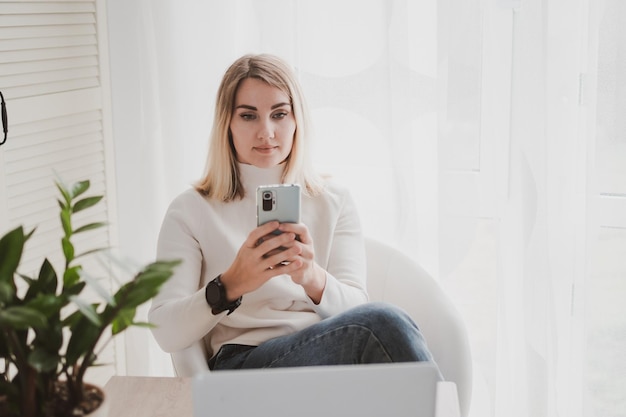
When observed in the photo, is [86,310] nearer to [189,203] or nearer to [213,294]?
[213,294]

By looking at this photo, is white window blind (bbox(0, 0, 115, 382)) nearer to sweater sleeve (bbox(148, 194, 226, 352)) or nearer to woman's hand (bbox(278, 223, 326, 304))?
sweater sleeve (bbox(148, 194, 226, 352))

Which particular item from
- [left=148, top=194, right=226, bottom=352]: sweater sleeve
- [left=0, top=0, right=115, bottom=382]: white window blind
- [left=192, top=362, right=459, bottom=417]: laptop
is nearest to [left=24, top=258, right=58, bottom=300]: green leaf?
[left=192, top=362, right=459, bottom=417]: laptop

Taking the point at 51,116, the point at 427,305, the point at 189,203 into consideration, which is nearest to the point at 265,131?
the point at 189,203

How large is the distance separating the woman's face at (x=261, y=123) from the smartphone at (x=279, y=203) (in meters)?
0.28

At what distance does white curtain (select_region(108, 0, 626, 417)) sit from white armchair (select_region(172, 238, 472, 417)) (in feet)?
0.87

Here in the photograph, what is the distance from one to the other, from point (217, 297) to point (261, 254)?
0.14 metres

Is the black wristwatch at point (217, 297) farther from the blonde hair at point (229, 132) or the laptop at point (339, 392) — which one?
the laptop at point (339, 392)

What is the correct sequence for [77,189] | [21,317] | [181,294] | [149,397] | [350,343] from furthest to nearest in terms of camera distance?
[181,294]
[350,343]
[149,397]
[77,189]
[21,317]

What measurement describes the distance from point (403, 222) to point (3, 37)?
115cm

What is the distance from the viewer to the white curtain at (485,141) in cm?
229

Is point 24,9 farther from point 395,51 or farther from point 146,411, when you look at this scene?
point 146,411

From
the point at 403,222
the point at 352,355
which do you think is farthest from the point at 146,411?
the point at 403,222

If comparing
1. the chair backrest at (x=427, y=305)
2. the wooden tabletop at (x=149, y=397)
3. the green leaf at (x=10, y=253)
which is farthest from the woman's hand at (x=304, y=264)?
the green leaf at (x=10, y=253)

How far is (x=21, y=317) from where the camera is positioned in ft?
3.51
